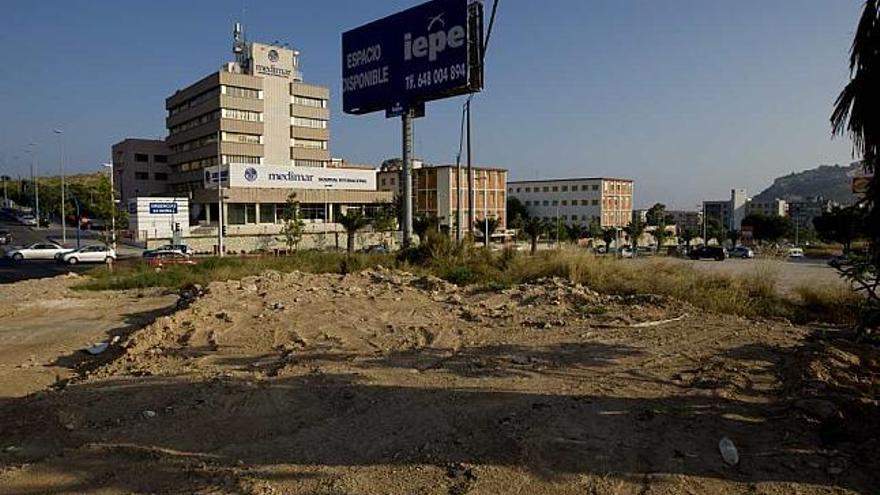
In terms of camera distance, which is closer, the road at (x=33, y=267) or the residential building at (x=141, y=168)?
the road at (x=33, y=267)

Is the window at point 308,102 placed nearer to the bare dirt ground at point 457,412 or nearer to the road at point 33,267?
the road at point 33,267

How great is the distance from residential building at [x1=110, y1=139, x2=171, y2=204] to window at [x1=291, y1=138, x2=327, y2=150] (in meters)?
21.8

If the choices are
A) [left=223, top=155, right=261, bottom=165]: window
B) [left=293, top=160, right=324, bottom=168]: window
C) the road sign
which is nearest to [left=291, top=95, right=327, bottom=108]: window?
[left=293, top=160, right=324, bottom=168]: window

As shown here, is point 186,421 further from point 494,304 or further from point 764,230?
point 764,230

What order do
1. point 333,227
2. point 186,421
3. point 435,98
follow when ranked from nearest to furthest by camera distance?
1. point 186,421
2. point 435,98
3. point 333,227

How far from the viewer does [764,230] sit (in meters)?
86.8

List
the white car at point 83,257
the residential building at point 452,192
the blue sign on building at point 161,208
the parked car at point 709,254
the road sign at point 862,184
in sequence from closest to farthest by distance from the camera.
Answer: the road sign at point 862,184, the white car at point 83,257, the parked car at point 709,254, the blue sign on building at point 161,208, the residential building at point 452,192

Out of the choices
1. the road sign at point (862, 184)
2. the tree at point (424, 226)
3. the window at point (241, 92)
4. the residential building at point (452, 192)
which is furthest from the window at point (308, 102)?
the road sign at point (862, 184)

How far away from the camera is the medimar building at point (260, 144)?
180ft

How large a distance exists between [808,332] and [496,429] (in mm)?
6487

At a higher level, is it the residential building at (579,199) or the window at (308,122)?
the window at (308,122)

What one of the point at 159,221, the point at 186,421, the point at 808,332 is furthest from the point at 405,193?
the point at 159,221

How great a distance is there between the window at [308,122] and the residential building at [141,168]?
872 inches

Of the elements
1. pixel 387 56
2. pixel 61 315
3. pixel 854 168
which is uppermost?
pixel 387 56
